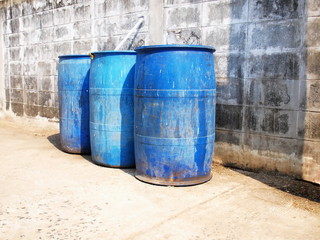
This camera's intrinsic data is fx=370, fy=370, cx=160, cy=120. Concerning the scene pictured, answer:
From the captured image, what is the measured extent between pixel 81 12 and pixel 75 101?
70.2 inches

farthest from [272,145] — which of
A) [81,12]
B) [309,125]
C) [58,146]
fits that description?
[81,12]

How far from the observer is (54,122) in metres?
6.14

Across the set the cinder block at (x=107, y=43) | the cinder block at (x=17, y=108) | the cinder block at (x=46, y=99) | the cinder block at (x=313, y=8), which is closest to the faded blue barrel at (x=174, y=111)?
the cinder block at (x=313, y=8)

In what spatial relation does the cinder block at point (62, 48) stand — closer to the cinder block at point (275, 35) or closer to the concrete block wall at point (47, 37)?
the concrete block wall at point (47, 37)

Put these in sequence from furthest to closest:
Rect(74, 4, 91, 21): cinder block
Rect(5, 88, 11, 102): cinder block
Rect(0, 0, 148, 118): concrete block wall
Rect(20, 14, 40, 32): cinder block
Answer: Rect(5, 88, 11, 102): cinder block → Rect(20, 14, 40, 32): cinder block → Rect(74, 4, 91, 21): cinder block → Rect(0, 0, 148, 118): concrete block wall

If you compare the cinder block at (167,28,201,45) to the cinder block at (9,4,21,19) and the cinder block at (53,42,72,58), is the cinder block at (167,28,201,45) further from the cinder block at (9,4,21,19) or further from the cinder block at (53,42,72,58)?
the cinder block at (9,4,21,19)

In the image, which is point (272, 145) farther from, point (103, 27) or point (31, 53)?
point (31, 53)

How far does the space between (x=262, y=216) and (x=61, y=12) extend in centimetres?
464

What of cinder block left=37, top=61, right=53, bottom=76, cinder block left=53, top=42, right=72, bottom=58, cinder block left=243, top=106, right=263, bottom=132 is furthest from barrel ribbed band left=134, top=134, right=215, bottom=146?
cinder block left=37, top=61, right=53, bottom=76

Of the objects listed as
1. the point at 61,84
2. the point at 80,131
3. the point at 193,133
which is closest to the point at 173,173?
the point at 193,133

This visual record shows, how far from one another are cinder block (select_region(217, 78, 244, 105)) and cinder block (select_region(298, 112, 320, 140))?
0.65 m

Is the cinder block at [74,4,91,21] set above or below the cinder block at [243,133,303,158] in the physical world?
above

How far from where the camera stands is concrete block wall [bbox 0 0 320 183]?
3336 millimetres

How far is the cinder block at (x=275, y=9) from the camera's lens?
3.34 meters
